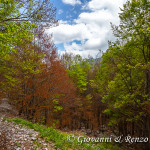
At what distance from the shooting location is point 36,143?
19.5 ft

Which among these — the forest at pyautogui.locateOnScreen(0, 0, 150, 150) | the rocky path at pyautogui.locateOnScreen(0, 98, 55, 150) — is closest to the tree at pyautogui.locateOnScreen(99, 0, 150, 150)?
the forest at pyautogui.locateOnScreen(0, 0, 150, 150)

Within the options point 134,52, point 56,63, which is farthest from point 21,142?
point 134,52

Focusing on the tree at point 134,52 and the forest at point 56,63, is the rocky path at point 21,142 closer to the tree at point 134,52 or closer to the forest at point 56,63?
the forest at point 56,63

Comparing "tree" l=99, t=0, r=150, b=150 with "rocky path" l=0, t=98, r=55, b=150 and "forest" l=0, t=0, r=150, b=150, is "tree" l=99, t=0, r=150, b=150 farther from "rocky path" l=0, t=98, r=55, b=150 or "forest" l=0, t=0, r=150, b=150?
"rocky path" l=0, t=98, r=55, b=150

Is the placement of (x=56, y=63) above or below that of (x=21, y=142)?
above

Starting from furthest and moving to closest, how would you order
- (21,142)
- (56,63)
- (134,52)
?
(56,63), (134,52), (21,142)

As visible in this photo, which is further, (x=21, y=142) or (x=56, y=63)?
(x=56, y=63)

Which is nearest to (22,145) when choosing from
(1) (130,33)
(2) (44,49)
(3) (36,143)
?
(3) (36,143)

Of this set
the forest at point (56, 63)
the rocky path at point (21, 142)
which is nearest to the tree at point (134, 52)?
the forest at point (56, 63)

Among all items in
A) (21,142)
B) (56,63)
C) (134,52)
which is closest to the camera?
(21,142)

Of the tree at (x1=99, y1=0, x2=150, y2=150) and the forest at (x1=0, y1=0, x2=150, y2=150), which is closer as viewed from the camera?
the forest at (x1=0, y1=0, x2=150, y2=150)

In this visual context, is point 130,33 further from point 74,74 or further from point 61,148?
point 74,74

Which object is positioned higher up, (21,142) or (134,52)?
(134,52)

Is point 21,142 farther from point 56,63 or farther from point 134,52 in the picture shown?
point 134,52
